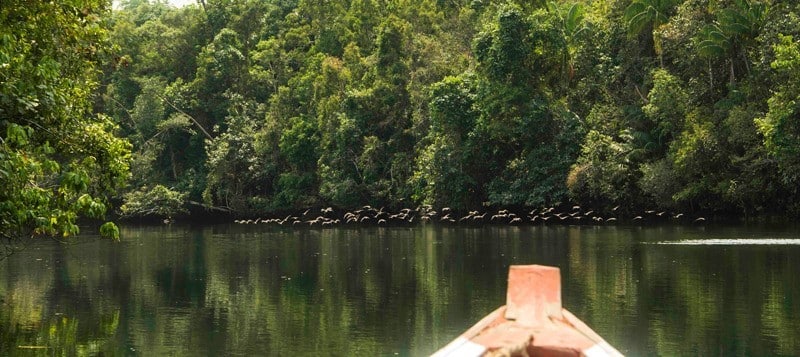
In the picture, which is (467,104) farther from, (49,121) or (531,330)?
(531,330)

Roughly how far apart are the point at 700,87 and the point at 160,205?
30.3 m

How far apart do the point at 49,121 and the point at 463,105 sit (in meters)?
Answer: 33.8

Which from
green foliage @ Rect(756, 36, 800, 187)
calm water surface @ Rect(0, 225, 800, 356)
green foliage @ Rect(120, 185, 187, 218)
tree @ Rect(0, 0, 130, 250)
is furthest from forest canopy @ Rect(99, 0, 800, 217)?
tree @ Rect(0, 0, 130, 250)

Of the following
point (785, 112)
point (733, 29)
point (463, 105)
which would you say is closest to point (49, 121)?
point (785, 112)

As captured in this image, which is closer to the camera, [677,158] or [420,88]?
[677,158]

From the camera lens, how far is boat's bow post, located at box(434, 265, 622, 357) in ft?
21.2

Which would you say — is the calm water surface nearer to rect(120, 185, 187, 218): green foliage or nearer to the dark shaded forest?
the dark shaded forest

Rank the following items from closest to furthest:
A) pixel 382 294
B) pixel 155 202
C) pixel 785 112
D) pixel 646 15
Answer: pixel 382 294 → pixel 785 112 → pixel 646 15 → pixel 155 202

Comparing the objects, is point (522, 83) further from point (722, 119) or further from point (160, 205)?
point (160, 205)

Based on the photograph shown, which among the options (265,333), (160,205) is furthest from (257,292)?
(160,205)

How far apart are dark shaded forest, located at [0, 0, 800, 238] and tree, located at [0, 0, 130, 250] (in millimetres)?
23065

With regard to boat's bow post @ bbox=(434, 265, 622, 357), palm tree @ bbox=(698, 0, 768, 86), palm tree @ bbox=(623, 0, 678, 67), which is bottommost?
boat's bow post @ bbox=(434, 265, 622, 357)

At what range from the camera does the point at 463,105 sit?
46.2 meters

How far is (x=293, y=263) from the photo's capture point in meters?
28.0
